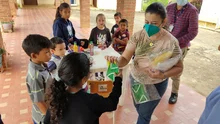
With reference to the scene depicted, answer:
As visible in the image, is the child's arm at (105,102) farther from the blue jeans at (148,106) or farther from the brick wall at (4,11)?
the brick wall at (4,11)

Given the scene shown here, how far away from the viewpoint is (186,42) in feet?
8.10

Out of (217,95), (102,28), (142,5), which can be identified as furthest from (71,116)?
(142,5)

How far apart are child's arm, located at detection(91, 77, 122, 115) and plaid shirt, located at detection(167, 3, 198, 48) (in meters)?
1.70

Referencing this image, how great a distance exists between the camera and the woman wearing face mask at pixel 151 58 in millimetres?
1377

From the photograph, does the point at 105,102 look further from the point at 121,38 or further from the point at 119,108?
the point at 121,38

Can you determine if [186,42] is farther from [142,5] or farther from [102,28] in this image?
[142,5]

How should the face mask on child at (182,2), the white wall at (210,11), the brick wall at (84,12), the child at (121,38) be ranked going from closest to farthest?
1. the face mask on child at (182,2)
2. the child at (121,38)
3. the brick wall at (84,12)
4. the white wall at (210,11)

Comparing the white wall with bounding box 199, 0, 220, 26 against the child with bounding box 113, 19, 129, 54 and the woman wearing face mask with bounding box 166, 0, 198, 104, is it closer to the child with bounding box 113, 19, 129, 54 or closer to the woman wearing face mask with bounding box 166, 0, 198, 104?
the child with bounding box 113, 19, 129, 54

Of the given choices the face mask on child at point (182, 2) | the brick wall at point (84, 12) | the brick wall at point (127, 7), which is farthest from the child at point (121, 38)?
the brick wall at point (84, 12)

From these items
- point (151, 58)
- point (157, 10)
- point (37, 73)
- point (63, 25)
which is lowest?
point (37, 73)

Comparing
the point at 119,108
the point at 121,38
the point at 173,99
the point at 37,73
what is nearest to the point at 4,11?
the point at 121,38

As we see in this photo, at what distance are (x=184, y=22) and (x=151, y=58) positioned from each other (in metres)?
1.33

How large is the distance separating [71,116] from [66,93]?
0.48ft

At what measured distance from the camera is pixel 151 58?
1.44m
